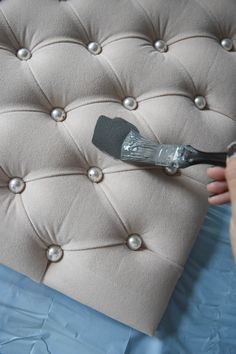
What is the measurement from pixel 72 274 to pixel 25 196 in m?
0.13

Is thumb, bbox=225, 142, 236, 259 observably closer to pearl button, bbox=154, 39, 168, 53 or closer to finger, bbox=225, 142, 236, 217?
finger, bbox=225, 142, 236, 217

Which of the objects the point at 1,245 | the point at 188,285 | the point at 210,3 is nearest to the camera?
the point at 1,245

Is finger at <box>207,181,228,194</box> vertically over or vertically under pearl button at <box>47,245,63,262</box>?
over

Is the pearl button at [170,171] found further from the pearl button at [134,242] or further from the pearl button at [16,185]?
the pearl button at [16,185]

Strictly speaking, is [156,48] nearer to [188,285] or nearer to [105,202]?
[105,202]

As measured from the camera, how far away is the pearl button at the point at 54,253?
58cm

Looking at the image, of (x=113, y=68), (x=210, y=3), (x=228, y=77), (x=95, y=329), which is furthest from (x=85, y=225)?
(x=210, y=3)

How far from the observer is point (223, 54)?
746 mm

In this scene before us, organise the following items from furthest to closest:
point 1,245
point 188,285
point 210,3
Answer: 1. point 210,3
2. point 188,285
3. point 1,245

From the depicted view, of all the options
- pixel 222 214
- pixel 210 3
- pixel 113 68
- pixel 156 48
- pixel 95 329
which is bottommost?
pixel 95 329

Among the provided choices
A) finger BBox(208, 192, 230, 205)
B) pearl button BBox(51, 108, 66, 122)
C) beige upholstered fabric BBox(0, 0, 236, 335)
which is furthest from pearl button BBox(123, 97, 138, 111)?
finger BBox(208, 192, 230, 205)

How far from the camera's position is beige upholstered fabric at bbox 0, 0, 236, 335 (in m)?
0.57

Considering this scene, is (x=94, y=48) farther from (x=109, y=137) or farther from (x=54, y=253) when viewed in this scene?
(x=54, y=253)

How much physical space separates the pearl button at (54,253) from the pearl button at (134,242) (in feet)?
0.34
